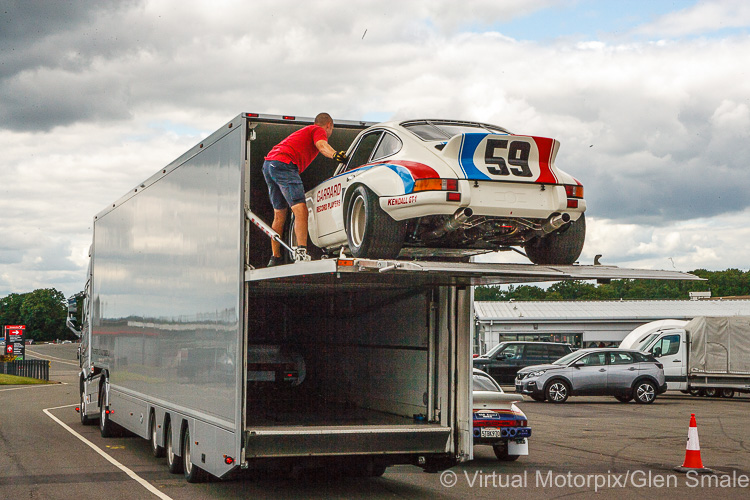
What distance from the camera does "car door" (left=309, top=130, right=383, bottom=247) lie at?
8297 mm

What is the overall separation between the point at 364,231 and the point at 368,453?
227cm

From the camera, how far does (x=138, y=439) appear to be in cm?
1521

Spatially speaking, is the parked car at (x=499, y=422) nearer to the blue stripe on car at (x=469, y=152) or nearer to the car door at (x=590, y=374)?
the blue stripe on car at (x=469, y=152)

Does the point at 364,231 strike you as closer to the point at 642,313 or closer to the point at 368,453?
the point at 368,453

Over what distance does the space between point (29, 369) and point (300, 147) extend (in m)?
36.6

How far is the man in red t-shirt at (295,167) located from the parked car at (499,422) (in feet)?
14.8

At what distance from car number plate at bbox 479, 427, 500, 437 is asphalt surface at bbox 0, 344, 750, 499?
19.9 inches

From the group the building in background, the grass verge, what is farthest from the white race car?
the building in background

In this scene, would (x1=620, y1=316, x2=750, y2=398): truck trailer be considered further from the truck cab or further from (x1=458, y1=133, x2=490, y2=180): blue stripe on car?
(x1=458, y1=133, x2=490, y2=180): blue stripe on car

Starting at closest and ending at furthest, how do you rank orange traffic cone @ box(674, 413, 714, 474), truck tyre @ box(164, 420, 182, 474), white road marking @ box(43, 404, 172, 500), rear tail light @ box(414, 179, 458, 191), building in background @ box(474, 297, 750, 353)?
rear tail light @ box(414, 179, 458, 191), white road marking @ box(43, 404, 172, 500), truck tyre @ box(164, 420, 182, 474), orange traffic cone @ box(674, 413, 714, 474), building in background @ box(474, 297, 750, 353)

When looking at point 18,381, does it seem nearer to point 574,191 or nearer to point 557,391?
point 557,391

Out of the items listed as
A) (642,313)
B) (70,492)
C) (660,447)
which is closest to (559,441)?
(660,447)

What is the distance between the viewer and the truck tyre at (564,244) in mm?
8086

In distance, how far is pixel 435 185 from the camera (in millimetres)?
7332
